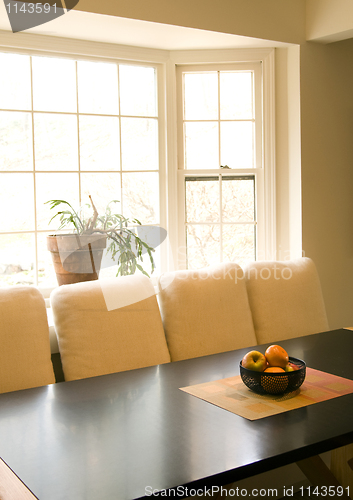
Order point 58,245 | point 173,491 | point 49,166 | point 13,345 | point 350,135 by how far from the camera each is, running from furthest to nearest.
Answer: point 350,135 < point 49,166 < point 58,245 < point 13,345 < point 173,491

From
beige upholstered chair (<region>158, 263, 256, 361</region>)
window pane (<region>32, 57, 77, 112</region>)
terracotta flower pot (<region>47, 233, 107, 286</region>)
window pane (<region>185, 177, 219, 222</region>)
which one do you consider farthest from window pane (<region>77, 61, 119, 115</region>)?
beige upholstered chair (<region>158, 263, 256, 361</region>)

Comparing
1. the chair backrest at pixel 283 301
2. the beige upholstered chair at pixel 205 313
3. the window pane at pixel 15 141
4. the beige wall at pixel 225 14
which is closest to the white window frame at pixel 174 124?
the beige wall at pixel 225 14

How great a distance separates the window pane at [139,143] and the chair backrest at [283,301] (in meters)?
1.24

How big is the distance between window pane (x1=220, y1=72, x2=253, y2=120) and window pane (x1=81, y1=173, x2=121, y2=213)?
0.94 metres

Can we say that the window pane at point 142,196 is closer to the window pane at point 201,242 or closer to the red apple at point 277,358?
the window pane at point 201,242

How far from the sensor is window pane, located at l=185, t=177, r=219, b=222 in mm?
3826

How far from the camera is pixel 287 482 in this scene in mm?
2660

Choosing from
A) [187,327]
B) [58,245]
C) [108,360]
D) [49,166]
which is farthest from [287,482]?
[49,166]

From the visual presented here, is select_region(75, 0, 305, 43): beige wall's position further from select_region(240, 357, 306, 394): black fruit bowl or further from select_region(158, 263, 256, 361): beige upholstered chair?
select_region(240, 357, 306, 394): black fruit bowl

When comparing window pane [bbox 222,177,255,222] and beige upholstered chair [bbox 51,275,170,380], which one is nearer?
beige upholstered chair [bbox 51,275,170,380]

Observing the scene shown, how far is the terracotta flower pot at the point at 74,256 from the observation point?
3201mm

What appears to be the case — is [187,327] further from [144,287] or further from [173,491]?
[173,491]

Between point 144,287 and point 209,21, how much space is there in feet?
5.99

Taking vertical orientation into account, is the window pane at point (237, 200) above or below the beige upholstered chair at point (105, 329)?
above
